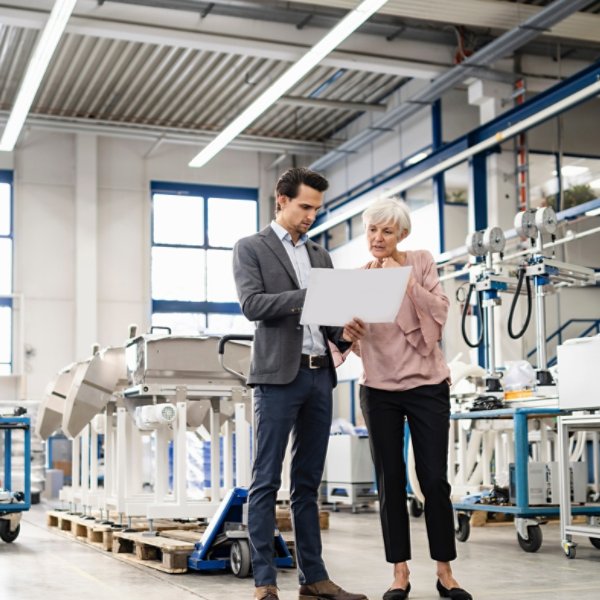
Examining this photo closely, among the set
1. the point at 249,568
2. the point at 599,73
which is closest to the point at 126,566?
the point at 249,568

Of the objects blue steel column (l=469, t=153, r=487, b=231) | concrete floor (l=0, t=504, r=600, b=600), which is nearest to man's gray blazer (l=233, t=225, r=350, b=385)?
concrete floor (l=0, t=504, r=600, b=600)

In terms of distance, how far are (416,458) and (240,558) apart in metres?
1.23

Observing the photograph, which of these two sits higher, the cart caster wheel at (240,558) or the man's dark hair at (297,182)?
the man's dark hair at (297,182)

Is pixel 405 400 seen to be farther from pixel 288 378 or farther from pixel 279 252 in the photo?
pixel 279 252

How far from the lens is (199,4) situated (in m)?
10.2

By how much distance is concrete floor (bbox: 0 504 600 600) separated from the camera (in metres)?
3.83

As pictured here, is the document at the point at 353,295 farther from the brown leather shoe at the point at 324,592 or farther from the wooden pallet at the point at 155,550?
the wooden pallet at the point at 155,550

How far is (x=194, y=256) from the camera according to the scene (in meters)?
15.9

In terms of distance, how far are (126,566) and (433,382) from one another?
2.18m

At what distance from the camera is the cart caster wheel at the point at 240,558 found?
14.1 ft

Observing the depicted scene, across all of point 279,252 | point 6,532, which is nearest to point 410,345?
point 279,252

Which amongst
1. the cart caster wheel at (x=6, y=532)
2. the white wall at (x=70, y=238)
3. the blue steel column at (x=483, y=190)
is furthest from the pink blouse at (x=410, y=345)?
the white wall at (x=70, y=238)

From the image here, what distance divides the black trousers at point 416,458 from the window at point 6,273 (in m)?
12.1

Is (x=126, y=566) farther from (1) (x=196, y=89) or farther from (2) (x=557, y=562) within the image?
(1) (x=196, y=89)
